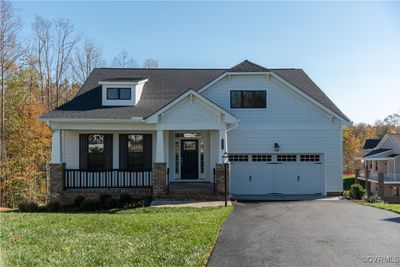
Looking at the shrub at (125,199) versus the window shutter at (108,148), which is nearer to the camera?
the shrub at (125,199)

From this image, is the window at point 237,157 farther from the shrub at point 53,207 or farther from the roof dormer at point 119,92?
the shrub at point 53,207

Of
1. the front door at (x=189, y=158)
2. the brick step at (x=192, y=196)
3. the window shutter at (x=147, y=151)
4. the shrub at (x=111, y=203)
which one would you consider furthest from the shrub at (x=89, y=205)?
the front door at (x=189, y=158)

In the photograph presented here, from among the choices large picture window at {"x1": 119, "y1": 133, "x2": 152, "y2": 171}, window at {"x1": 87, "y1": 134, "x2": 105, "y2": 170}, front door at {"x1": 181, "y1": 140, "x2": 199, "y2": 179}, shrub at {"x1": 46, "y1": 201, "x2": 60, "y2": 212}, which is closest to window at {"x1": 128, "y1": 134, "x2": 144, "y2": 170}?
large picture window at {"x1": 119, "y1": 133, "x2": 152, "y2": 171}

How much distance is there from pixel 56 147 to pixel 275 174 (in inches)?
397

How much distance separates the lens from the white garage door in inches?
690

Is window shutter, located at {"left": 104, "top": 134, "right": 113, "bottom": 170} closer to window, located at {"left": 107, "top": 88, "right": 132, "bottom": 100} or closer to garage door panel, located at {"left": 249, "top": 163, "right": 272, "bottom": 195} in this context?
window, located at {"left": 107, "top": 88, "right": 132, "bottom": 100}

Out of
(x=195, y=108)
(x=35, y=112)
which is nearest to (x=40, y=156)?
(x=35, y=112)

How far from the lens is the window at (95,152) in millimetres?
16875

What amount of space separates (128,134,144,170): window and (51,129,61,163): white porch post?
3081 millimetres

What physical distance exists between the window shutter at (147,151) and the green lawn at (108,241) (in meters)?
7.16

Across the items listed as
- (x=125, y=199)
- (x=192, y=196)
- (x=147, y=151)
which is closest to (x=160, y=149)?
(x=147, y=151)

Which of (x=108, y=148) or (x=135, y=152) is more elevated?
(x=108, y=148)

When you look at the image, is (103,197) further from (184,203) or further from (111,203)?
(184,203)

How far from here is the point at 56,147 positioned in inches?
611
